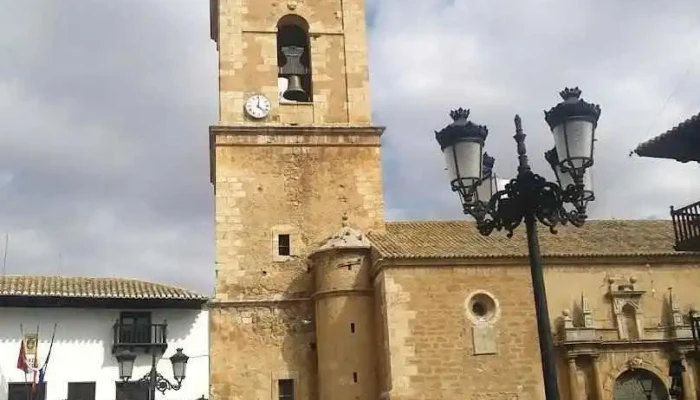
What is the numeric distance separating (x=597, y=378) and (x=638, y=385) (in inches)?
42.3

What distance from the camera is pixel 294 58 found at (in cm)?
2003

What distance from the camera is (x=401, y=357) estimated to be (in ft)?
52.7

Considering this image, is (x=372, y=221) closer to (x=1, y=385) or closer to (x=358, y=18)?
(x=358, y=18)

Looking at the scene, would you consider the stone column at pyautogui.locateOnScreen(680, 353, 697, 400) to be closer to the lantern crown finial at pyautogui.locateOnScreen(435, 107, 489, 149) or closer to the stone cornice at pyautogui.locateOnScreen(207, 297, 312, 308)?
the stone cornice at pyautogui.locateOnScreen(207, 297, 312, 308)

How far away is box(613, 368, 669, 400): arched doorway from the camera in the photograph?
55.1 feet

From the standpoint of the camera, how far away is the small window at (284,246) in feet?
60.2

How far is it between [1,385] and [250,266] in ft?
18.6

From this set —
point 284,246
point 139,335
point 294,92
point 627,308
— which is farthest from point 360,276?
point 627,308

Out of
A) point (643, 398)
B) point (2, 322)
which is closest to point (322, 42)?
point (2, 322)

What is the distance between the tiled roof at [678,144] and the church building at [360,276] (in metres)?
5.88

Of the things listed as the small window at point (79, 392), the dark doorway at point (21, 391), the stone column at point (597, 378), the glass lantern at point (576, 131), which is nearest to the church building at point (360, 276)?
the stone column at point (597, 378)

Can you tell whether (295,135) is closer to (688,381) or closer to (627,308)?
(627,308)

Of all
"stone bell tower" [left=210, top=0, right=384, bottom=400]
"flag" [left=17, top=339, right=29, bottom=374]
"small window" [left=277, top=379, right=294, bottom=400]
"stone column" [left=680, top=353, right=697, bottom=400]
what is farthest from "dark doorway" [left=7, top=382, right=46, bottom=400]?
"stone column" [left=680, top=353, right=697, bottom=400]

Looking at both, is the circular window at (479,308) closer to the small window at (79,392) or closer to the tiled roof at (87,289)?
the tiled roof at (87,289)
